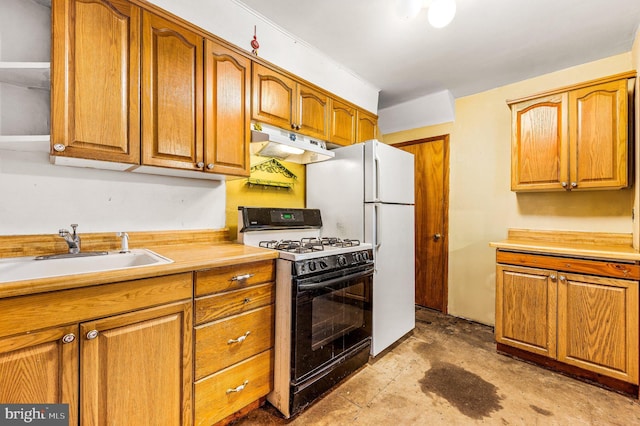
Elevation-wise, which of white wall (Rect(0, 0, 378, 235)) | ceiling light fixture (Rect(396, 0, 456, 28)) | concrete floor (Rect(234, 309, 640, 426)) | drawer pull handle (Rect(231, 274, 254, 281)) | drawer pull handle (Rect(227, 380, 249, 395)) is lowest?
concrete floor (Rect(234, 309, 640, 426))

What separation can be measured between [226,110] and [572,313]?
2.78 m

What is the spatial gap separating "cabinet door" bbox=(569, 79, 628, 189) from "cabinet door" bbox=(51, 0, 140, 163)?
3088 millimetres

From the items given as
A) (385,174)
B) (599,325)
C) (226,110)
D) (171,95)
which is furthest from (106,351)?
(599,325)

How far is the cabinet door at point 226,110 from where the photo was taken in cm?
174

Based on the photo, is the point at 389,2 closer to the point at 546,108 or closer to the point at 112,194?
the point at 546,108

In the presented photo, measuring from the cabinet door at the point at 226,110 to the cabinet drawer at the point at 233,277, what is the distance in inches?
26.4

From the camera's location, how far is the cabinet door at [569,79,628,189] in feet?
6.73

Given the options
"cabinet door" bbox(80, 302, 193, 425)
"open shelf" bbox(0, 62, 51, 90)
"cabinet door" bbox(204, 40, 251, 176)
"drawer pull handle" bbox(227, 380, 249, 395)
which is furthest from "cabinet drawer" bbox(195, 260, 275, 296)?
"open shelf" bbox(0, 62, 51, 90)

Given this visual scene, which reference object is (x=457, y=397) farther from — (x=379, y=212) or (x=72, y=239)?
(x=72, y=239)

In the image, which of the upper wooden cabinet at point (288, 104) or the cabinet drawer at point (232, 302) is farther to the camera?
the upper wooden cabinet at point (288, 104)

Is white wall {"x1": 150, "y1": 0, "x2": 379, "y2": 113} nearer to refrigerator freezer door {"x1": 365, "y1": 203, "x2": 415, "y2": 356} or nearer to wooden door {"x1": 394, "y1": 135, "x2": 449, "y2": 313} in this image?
wooden door {"x1": 394, "y1": 135, "x2": 449, "y2": 313}

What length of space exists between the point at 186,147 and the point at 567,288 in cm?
276

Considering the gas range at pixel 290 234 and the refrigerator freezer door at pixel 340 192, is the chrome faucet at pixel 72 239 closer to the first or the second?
the gas range at pixel 290 234

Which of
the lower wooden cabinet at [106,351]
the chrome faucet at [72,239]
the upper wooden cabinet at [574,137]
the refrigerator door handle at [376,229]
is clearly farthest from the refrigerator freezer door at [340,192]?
the chrome faucet at [72,239]
